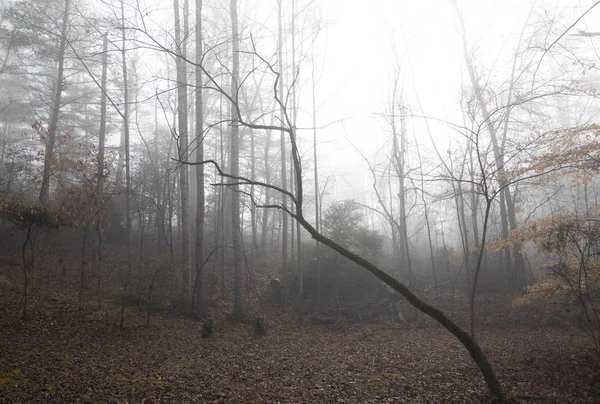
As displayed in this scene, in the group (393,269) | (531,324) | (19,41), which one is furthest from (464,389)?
(19,41)

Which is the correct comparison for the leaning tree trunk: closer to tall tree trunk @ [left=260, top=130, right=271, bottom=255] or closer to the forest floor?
the forest floor

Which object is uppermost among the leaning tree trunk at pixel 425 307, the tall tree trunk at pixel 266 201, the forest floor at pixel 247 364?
the tall tree trunk at pixel 266 201

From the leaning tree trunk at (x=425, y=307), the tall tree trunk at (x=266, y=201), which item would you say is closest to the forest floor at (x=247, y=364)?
the leaning tree trunk at (x=425, y=307)

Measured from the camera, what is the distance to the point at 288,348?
7797 millimetres

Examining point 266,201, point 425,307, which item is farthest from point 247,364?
point 266,201

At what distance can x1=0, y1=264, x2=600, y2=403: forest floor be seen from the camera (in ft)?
15.5

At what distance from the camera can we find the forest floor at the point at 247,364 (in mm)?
4719

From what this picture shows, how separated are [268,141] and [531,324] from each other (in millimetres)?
14367

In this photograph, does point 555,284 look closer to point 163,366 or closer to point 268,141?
point 163,366

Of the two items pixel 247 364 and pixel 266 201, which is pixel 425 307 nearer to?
pixel 247 364

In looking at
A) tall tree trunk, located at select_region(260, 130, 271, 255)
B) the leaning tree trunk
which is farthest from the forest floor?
tall tree trunk, located at select_region(260, 130, 271, 255)

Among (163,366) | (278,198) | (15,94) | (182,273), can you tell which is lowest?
(163,366)

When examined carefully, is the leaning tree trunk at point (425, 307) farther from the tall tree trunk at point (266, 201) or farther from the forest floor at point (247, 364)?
the tall tree trunk at point (266, 201)

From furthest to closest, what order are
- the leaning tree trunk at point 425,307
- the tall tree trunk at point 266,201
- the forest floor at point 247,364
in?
the tall tree trunk at point 266,201, the forest floor at point 247,364, the leaning tree trunk at point 425,307
